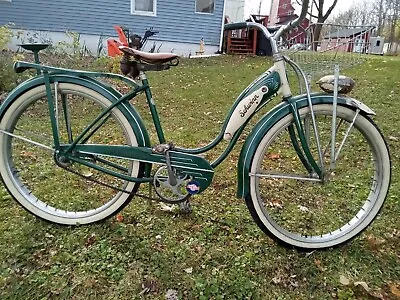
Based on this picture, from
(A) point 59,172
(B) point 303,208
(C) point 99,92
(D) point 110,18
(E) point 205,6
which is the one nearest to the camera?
(C) point 99,92

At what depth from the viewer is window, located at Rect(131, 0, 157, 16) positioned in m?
9.57

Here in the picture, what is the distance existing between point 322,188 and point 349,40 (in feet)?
4.11

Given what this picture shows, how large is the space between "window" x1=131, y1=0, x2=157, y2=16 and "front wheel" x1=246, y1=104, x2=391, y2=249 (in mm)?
7613

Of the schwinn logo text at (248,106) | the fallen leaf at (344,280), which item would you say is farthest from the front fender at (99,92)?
the fallen leaf at (344,280)

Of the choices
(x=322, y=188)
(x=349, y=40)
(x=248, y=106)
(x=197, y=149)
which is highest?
(x=349, y=40)

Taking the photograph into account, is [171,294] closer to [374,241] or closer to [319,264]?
[319,264]

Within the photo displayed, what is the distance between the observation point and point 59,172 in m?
2.78

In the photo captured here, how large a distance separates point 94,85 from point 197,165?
0.67m

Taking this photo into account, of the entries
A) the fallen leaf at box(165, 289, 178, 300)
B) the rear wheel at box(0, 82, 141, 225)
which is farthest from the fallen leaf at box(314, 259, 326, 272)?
the rear wheel at box(0, 82, 141, 225)

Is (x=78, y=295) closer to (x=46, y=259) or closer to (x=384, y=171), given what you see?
(x=46, y=259)

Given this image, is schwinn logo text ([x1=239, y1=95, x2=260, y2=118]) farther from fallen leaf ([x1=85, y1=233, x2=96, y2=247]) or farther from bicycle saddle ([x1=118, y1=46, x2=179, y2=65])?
fallen leaf ([x1=85, y1=233, x2=96, y2=247])

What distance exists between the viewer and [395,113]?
4.41m

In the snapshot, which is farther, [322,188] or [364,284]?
[322,188]

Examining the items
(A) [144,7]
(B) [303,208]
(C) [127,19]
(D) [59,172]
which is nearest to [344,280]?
(B) [303,208]
